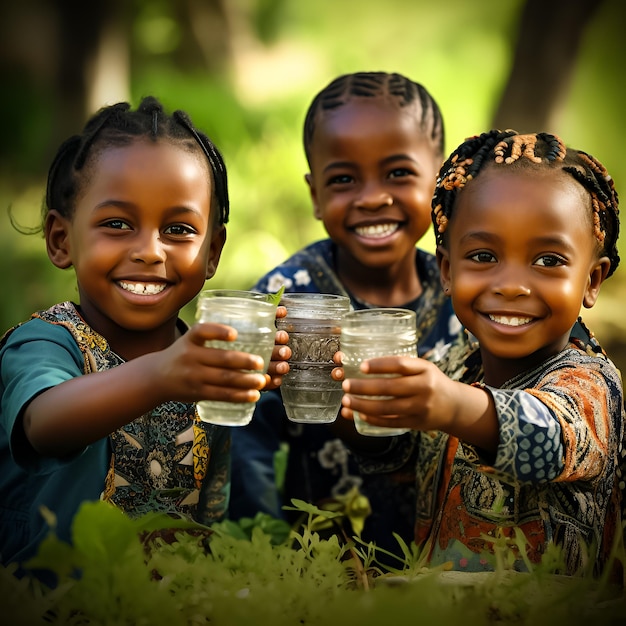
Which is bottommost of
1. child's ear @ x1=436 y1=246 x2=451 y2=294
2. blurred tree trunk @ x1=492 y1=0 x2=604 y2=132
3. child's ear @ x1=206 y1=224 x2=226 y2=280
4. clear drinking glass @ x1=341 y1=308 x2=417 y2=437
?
clear drinking glass @ x1=341 y1=308 x2=417 y2=437

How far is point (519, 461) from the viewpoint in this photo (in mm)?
2064

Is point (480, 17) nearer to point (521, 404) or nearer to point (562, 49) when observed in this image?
point (562, 49)

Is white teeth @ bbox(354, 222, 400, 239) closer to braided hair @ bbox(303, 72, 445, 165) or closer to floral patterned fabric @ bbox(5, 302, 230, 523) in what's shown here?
braided hair @ bbox(303, 72, 445, 165)

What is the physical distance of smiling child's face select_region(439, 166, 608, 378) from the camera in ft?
7.71

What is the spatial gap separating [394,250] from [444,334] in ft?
1.22

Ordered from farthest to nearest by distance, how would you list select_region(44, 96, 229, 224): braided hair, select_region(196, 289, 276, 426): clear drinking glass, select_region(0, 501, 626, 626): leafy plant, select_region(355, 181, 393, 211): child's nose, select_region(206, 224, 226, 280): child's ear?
select_region(355, 181, 393, 211): child's nose < select_region(206, 224, 226, 280): child's ear < select_region(44, 96, 229, 224): braided hair < select_region(196, 289, 276, 426): clear drinking glass < select_region(0, 501, 626, 626): leafy plant

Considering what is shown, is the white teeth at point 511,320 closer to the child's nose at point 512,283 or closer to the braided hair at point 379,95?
the child's nose at point 512,283

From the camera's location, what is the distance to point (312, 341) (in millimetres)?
2387

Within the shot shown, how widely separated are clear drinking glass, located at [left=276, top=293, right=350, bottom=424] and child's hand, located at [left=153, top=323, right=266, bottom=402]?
0.40 m

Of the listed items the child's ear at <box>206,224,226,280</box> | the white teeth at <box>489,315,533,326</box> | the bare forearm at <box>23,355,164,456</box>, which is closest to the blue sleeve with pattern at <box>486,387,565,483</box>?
the white teeth at <box>489,315,533,326</box>

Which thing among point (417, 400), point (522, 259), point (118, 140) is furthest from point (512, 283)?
point (118, 140)

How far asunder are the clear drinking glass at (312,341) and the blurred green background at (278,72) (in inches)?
146

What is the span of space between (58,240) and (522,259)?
4.47 ft

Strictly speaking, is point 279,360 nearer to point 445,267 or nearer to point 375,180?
point 445,267
